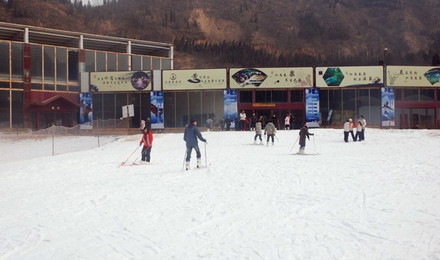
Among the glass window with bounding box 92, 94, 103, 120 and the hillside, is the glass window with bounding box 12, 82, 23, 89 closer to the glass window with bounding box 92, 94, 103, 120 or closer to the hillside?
the glass window with bounding box 92, 94, 103, 120

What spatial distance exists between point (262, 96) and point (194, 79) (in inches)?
269

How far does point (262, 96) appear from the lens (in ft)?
127

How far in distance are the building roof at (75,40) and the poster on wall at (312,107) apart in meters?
22.0

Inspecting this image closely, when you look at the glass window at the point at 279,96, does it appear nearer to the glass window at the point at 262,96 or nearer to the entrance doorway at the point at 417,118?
the glass window at the point at 262,96

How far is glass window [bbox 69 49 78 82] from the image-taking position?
41.8 m

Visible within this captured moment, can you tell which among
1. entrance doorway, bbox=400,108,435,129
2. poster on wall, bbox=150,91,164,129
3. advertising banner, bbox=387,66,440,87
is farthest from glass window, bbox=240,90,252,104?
entrance doorway, bbox=400,108,435,129

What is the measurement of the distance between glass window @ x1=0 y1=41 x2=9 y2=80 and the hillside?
73.1m

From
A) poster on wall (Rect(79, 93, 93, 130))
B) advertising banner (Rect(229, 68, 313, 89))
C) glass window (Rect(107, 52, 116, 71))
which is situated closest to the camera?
advertising banner (Rect(229, 68, 313, 89))

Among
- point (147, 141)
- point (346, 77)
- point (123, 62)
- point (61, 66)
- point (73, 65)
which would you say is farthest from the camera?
point (123, 62)

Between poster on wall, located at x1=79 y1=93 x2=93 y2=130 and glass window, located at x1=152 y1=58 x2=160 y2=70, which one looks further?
glass window, located at x1=152 y1=58 x2=160 y2=70

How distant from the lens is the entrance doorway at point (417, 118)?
3844cm

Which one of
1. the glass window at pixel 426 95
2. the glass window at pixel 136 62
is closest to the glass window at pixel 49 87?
Result: the glass window at pixel 136 62

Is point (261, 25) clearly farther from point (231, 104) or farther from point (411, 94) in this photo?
point (231, 104)

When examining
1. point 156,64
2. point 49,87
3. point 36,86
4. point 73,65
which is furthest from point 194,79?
point 36,86
